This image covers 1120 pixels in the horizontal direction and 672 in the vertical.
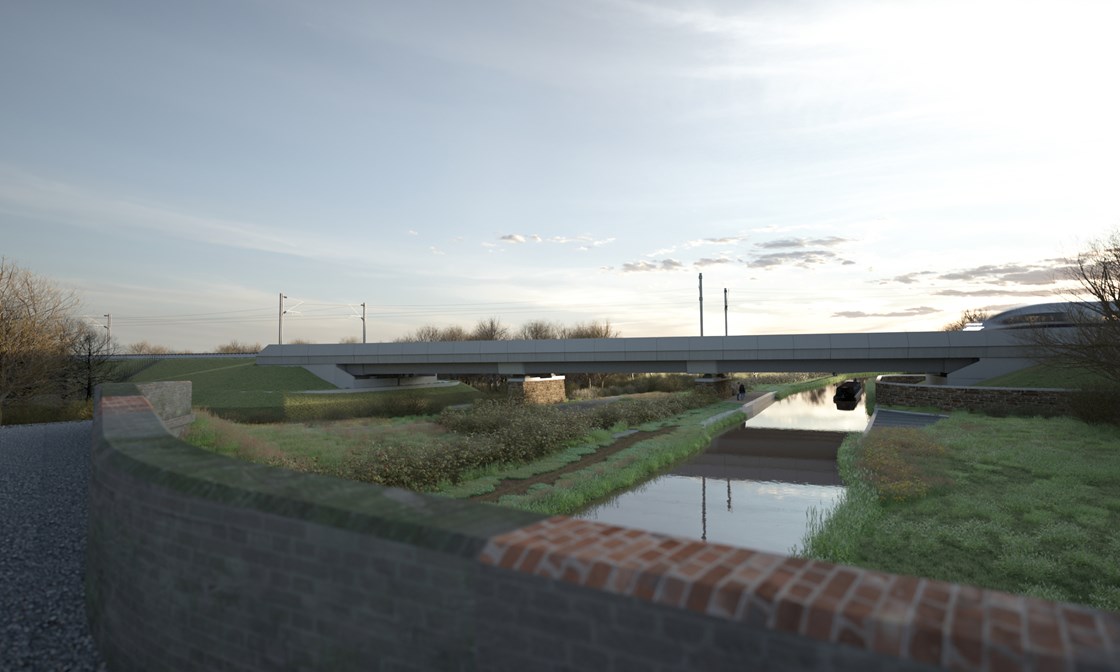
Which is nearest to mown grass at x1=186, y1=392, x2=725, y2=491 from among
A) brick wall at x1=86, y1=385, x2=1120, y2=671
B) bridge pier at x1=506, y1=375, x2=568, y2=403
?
brick wall at x1=86, y1=385, x2=1120, y2=671

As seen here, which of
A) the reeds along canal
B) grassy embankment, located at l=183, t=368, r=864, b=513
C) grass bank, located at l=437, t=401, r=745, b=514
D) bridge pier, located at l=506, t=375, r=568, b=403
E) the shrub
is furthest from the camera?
bridge pier, located at l=506, t=375, r=568, b=403

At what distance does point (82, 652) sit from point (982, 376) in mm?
41318

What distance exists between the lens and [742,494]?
55.7ft

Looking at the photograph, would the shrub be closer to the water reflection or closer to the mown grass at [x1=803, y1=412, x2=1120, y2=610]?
the mown grass at [x1=803, y1=412, x2=1120, y2=610]

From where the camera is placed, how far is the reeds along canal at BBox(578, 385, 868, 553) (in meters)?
13.4

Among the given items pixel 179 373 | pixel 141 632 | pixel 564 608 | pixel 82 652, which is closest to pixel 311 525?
pixel 564 608

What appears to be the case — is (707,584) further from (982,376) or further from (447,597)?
(982,376)

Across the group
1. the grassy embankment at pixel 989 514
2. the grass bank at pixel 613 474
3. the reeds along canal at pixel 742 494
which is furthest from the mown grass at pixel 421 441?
the grassy embankment at pixel 989 514

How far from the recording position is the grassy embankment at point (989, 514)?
30.9ft

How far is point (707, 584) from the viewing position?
2779 mm

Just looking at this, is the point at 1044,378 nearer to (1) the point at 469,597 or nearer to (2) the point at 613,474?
(2) the point at 613,474

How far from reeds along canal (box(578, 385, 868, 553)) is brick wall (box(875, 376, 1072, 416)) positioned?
692 cm

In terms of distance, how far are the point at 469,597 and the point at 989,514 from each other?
42.5 ft

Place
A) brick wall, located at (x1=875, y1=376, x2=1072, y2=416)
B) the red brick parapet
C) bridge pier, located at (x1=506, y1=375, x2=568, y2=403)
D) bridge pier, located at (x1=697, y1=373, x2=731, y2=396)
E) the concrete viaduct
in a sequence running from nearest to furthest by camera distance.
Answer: the red brick parapet < brick wall, located at (x1=875, y1=376, x2=1072, y2=416) < the concrete viaduct < bridge pier, located at (x1=506, y1=375, x2=568, y2=403) < bridge pier, located at (x1=697, y1=373, x2=731, y2=396)
